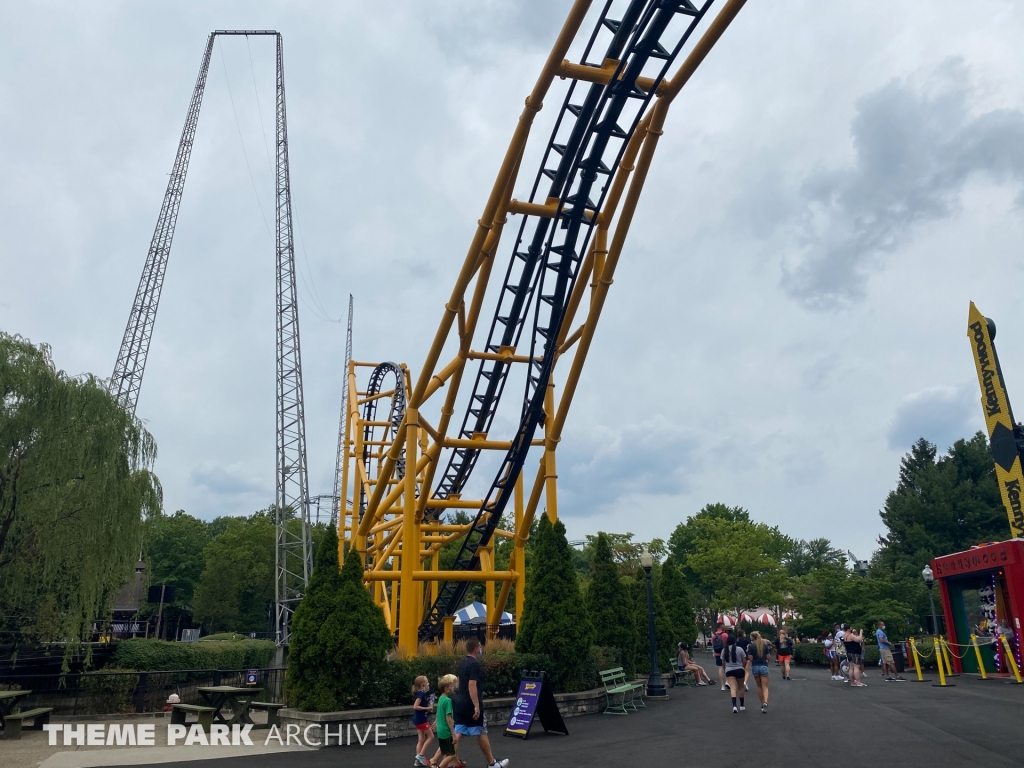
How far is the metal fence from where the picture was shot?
17.3 m

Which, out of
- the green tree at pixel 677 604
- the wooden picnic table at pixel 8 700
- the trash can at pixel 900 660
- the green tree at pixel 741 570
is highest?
the green tree at pixel 741 570

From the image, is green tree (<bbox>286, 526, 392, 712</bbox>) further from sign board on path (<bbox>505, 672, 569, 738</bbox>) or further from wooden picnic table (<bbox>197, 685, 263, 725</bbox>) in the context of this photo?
sign board on path (<bbox>505, 672, 569, 738</bbox>)

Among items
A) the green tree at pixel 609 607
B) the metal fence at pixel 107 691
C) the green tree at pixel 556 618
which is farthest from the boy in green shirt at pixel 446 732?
the green tree at pixel 609 607

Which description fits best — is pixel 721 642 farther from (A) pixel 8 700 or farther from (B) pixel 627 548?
(B) pixel 627 548

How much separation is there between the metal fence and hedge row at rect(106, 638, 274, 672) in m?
2.70

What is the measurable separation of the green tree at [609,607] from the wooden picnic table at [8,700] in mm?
12259

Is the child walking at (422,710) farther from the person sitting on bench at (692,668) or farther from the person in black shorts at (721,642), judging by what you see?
the person sitting on bench at (692,668)

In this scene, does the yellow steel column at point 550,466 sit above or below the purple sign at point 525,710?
above

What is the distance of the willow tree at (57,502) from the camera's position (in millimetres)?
17859

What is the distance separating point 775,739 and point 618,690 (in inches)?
201

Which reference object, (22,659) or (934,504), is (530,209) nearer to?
(22,659)

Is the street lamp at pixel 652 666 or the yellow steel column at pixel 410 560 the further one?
the street lamp at pixel 652 666

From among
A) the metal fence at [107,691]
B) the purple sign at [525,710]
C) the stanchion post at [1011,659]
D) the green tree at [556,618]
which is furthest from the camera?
the stanchion post at [1011,659]

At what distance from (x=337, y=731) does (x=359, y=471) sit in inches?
674
